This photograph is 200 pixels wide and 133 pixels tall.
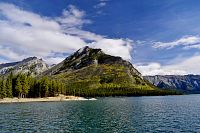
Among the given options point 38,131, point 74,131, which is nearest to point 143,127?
point 74,131

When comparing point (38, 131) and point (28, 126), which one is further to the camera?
point (28, 126)

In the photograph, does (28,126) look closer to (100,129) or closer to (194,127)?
(100,129)

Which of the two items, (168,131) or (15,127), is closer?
(168,131)

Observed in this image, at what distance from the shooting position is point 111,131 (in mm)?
70938

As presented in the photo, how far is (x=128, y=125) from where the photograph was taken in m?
80.8

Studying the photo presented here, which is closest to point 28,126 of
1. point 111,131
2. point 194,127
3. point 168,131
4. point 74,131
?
point 74,131

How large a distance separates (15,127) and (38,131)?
1009 centimetres

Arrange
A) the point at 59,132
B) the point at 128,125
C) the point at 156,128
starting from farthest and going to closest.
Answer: the point at 128,125
the point at 156,128
the point at 59,132

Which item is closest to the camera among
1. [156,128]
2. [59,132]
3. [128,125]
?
[59,132]

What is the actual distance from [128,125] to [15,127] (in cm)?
3033

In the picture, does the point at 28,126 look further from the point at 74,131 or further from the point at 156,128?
the point at 156,128

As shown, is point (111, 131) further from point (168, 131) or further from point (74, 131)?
point (168, 131)

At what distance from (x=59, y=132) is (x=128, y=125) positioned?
20729 millimetres

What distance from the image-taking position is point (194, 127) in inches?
2972
